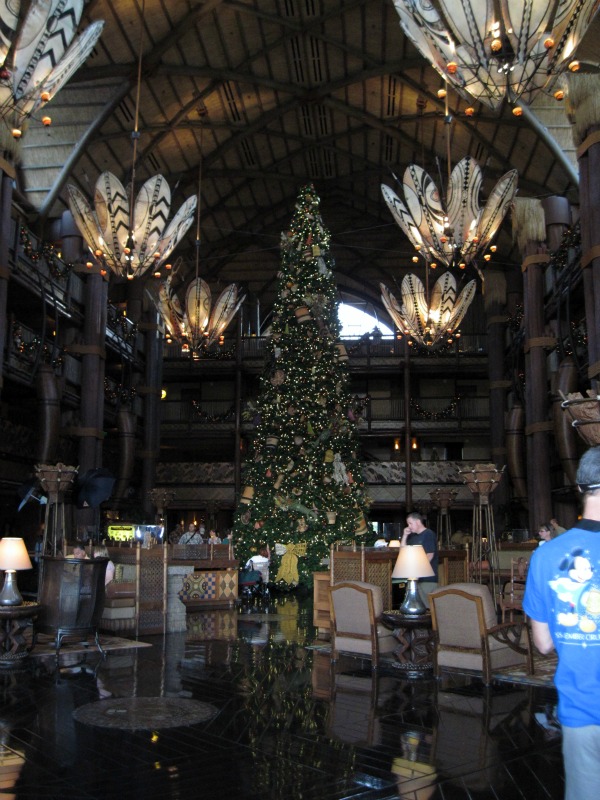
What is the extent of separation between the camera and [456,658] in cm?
707

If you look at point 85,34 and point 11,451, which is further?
point 11,451

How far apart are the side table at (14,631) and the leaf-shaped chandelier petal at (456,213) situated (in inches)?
275

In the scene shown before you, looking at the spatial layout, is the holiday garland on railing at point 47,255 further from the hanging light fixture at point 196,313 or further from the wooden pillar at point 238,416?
the wooden pillar at point 238,416

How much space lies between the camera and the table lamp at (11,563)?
7207mm

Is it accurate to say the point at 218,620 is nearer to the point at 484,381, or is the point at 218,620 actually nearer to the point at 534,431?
the point at 534,431

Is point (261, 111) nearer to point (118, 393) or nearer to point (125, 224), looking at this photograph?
point (118, 393)

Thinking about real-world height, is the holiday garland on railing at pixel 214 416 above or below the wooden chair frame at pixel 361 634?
above

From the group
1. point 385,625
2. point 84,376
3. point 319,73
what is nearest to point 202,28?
point 319,73

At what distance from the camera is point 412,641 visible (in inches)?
291

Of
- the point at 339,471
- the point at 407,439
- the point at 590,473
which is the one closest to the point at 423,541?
the point at 590,473

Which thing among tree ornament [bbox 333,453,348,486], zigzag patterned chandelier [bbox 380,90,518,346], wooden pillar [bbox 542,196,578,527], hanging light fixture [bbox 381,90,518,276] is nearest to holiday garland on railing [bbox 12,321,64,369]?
tree ornament [bbox 333,453,348,486]

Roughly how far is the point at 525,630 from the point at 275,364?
10437 millimetres

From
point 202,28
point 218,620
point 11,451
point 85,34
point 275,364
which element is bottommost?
point 218,620

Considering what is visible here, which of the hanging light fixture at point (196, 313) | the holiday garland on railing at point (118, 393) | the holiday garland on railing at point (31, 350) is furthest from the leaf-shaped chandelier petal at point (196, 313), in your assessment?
the holiday garland on railing at point (118, 393)
